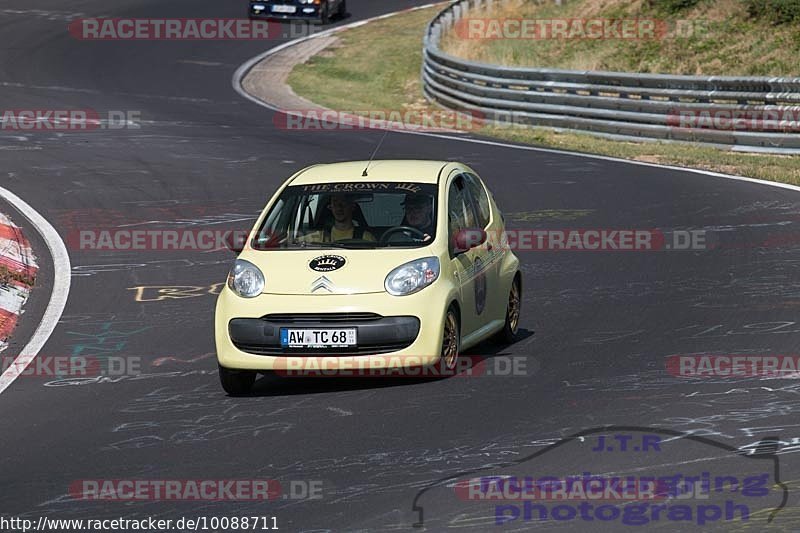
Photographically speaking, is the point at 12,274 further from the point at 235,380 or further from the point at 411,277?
the point at 411,277

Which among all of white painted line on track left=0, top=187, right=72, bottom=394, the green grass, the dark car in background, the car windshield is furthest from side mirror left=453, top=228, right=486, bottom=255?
the dark car in background

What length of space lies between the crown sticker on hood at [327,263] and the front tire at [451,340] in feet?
2.64

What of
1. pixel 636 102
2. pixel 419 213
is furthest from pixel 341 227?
pixel 636 102

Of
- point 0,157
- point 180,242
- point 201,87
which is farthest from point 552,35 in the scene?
point 180,242

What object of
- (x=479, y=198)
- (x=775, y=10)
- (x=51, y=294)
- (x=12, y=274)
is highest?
(x=775, y=10)

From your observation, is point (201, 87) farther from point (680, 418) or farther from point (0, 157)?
point (680, 418)

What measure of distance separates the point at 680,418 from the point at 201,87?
2671cm

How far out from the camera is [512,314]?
1177cm

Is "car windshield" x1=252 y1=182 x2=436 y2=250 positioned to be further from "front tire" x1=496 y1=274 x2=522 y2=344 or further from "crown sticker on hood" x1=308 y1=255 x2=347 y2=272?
"front tire" x1=496 y1=274 x2=522 y2=344

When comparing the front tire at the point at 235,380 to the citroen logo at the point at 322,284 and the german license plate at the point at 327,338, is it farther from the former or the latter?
the citroen logo at the point at 322,284

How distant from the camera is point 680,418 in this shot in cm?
891

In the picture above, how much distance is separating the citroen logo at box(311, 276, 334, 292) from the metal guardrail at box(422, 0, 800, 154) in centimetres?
1438

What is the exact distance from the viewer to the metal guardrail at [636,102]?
2352cm

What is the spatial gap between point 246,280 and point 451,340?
4.78ft
